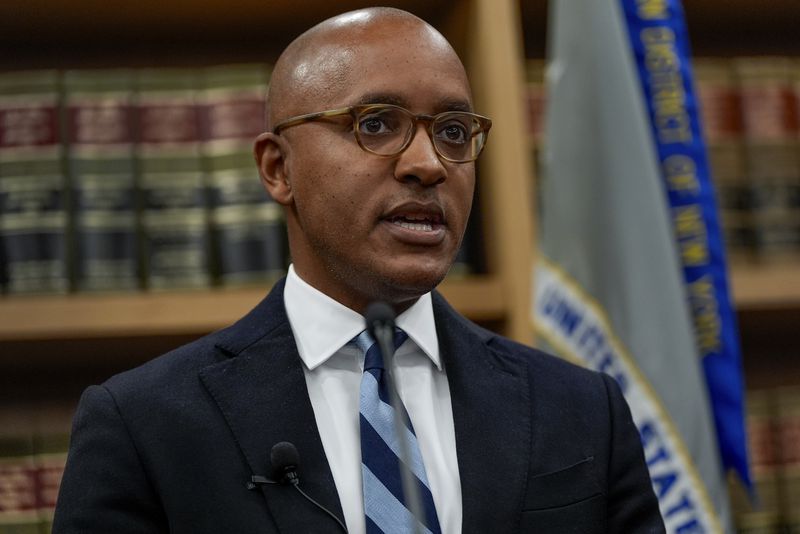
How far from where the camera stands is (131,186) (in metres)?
1.62

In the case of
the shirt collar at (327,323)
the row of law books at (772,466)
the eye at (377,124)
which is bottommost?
the row of law books at (772,466)

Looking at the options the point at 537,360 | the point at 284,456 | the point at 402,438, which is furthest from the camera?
the point at 537,360

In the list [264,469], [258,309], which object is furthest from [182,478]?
[258,309]

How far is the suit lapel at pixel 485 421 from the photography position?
0.97m

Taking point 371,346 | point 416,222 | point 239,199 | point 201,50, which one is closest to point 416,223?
point 416,222

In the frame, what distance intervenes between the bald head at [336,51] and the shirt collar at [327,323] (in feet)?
0.55

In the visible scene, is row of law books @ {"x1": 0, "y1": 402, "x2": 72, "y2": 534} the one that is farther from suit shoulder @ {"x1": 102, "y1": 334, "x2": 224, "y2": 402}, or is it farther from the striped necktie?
the striped necktie

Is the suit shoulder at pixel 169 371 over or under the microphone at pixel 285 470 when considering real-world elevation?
over

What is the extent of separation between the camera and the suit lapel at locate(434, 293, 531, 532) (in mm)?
966

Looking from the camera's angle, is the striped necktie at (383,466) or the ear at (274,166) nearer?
the striped necktie at (383,466)

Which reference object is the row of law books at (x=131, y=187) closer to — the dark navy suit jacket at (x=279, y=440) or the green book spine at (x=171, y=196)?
the green book spine at (x=171, y=196)

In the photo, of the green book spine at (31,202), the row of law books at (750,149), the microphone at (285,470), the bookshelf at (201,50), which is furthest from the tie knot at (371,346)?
the row of law books at (750,149)

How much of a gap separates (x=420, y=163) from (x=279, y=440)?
0.26 metres

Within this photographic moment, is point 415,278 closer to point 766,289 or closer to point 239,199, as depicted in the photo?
point 239,199
